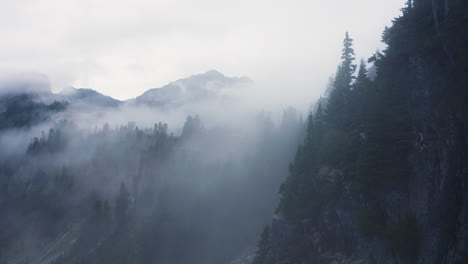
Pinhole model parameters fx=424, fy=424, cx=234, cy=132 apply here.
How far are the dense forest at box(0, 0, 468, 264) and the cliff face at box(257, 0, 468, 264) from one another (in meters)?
0.10

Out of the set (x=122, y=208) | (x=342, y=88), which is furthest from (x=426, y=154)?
(x=122, y=208)

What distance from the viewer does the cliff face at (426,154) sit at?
3092 cm

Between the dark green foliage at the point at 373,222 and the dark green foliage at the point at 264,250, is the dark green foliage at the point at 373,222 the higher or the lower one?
the higher one

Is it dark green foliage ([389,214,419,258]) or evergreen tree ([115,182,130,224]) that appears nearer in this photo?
dark green foliage ([389,214,419,258])

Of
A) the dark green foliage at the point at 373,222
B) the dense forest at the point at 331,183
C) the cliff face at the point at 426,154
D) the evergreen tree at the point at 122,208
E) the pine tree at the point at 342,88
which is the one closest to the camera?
the cliff face at the point at 426,154

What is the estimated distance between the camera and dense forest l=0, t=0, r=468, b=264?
3322cm

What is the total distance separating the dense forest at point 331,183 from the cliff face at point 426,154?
10 cm

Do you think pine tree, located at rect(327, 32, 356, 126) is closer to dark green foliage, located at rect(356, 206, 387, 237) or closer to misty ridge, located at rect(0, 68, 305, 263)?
dark green foliage, located at rect(356, 206, 387, 237)

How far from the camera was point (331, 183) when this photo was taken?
52344 mm

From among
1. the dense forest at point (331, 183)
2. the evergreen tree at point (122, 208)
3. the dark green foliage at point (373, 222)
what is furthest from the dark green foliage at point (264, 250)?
the evergreen tree at point (122, 208)

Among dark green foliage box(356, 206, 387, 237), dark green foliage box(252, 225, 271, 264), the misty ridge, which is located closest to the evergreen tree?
the misty ridge

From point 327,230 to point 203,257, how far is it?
172 feet

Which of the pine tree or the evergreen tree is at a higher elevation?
the pine tree

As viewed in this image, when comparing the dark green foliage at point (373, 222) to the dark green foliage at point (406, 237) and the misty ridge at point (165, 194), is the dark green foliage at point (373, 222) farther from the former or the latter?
the misty ridge at point (165, 194)
